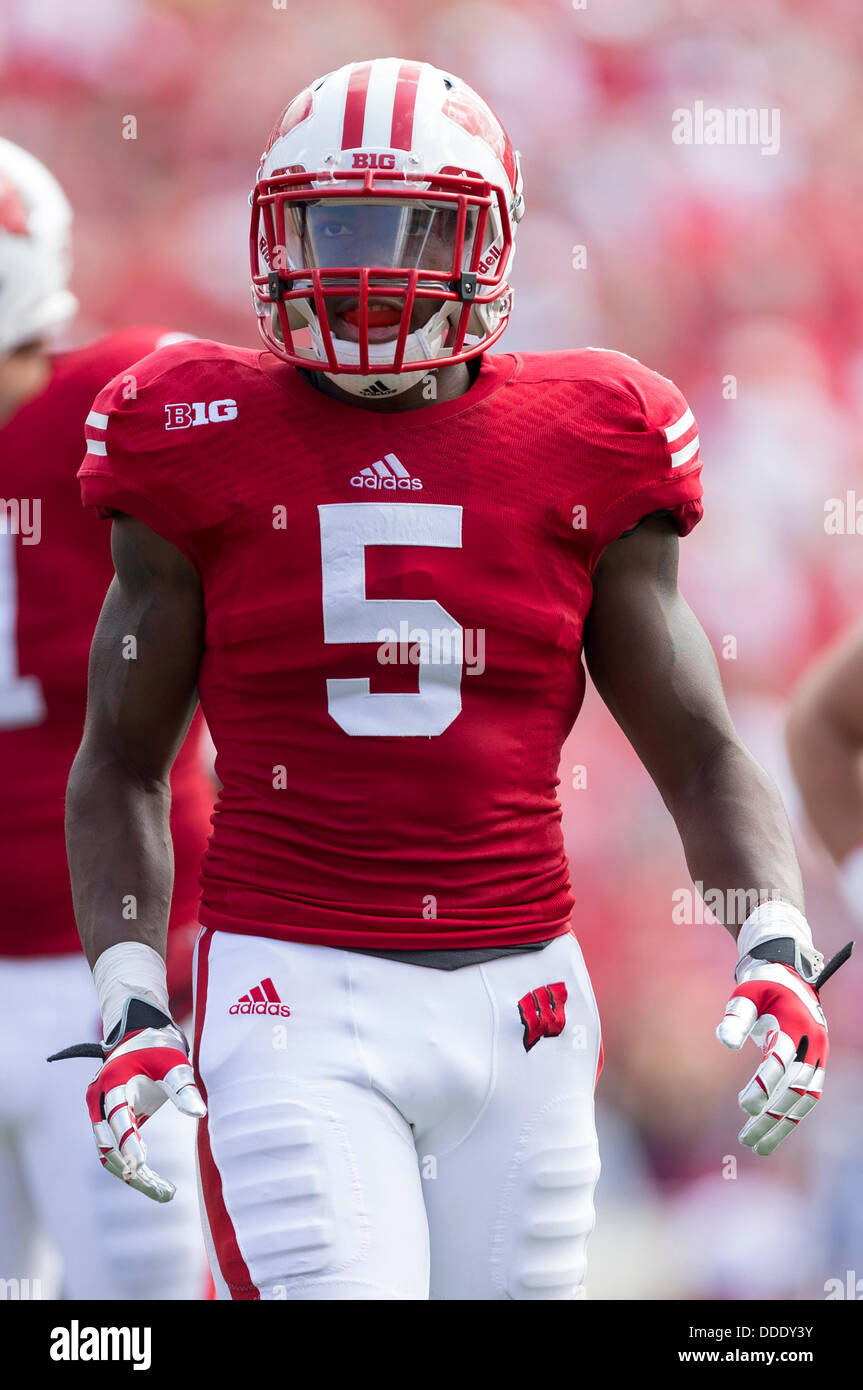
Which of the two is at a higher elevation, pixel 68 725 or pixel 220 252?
pixel 220 252

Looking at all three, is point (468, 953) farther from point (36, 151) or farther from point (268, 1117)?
point (36, 151)

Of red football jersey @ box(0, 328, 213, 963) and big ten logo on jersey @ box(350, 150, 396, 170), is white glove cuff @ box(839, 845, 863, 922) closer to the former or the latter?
red football jersey @ box(0, 328, 213, 963)

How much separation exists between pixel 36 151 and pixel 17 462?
1089mm

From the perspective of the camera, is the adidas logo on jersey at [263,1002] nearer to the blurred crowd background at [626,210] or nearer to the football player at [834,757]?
the football player at [834,757]

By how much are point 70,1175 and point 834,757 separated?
1.09 m

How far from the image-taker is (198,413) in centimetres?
161

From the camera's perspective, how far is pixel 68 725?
93.1 inches

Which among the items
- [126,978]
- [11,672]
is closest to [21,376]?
[11,672]

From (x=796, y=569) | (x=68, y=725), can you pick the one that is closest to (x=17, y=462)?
(x=68, y=725)

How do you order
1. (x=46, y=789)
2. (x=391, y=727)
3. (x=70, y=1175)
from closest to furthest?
(x=391, y=727)
(x=70, y=1175)
(x=46, y=789)

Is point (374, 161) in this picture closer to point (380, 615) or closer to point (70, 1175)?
point (380, 615)

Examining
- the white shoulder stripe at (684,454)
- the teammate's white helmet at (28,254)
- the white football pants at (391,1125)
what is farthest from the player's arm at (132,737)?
the teammate's white helmet at (28,254)

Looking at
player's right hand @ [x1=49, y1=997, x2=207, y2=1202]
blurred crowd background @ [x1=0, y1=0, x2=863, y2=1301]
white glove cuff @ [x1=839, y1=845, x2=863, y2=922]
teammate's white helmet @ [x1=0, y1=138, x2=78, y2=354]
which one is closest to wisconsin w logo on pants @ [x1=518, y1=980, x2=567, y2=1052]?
player's right hand @ [x1=49, y1=997, x2=207, y2=1202]

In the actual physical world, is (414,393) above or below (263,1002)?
above
